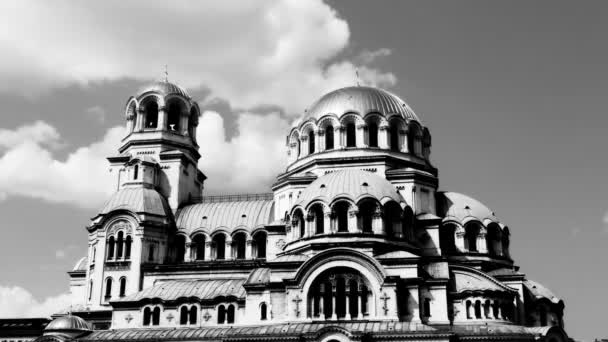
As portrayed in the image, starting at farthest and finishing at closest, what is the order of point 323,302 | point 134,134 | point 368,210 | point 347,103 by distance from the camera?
point 134,134
point 347,103
point 368,210
point 323,302

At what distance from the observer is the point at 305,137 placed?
2223 inches

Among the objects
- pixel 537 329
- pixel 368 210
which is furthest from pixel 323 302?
pixel 537 329

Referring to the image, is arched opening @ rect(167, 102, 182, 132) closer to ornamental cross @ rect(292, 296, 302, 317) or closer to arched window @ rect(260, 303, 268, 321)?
arched window @ rect(260, 303, 268, 321)

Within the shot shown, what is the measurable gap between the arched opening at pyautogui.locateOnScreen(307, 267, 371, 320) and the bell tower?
61.7ft

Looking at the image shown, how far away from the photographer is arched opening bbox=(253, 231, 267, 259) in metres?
56.4

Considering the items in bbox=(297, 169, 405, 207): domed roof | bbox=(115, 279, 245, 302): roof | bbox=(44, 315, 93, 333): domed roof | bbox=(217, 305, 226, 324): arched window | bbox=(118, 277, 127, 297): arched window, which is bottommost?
bbox=(44, 315, 93, 333): domed roof

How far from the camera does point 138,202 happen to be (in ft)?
183

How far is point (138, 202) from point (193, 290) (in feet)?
29.8

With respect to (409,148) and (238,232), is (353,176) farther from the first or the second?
(238,232)

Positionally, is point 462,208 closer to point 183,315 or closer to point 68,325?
point 183,315

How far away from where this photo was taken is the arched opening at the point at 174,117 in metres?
61.9

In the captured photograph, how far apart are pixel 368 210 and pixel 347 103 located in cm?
1121

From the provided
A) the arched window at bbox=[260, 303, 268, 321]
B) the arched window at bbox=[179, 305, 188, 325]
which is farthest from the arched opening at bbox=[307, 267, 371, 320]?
the arched window at bbox=[179, 305, 188, 325]

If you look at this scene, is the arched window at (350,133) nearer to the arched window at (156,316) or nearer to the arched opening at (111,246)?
the arched window at (156,316)
